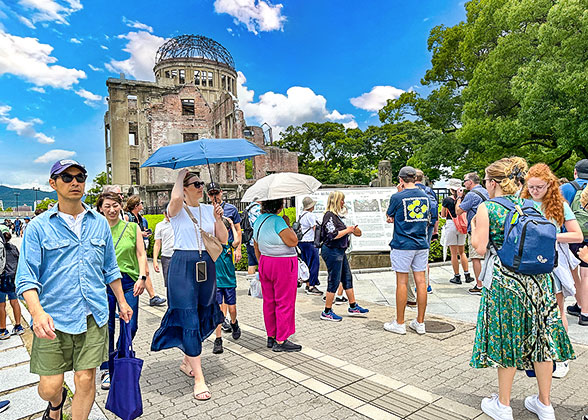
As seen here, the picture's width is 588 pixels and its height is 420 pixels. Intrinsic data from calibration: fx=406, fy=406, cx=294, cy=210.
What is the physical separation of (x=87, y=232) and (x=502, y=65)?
818 inches

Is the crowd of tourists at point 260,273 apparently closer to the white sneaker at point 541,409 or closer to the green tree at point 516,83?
the white sneaker at point 541,409

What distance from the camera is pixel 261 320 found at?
6.36 meters

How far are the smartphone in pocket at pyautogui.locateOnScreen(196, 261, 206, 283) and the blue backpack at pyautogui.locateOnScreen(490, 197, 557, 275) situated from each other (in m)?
2.61

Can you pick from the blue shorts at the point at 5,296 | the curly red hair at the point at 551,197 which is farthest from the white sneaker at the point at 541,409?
the blue shorts at the point at 5,296

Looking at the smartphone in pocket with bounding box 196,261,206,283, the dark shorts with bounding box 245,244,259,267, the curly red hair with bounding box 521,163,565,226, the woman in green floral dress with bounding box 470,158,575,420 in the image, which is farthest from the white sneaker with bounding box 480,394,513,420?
the dark shorts with bounding box 245,244,259,267

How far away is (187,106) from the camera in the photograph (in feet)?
142

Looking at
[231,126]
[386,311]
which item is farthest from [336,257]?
[231,126]

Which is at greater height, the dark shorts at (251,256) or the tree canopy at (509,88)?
the tree canopy at (509,88)

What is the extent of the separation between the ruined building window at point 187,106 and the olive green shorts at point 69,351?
140ft

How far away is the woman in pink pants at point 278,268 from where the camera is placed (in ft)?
15.6

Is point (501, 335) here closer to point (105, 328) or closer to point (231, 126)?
point (105, 328)

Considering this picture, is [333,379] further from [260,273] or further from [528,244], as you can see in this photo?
[528,244]

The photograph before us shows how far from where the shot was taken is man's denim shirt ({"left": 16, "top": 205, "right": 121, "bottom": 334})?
2.62 m

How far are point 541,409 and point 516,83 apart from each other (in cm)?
1761
